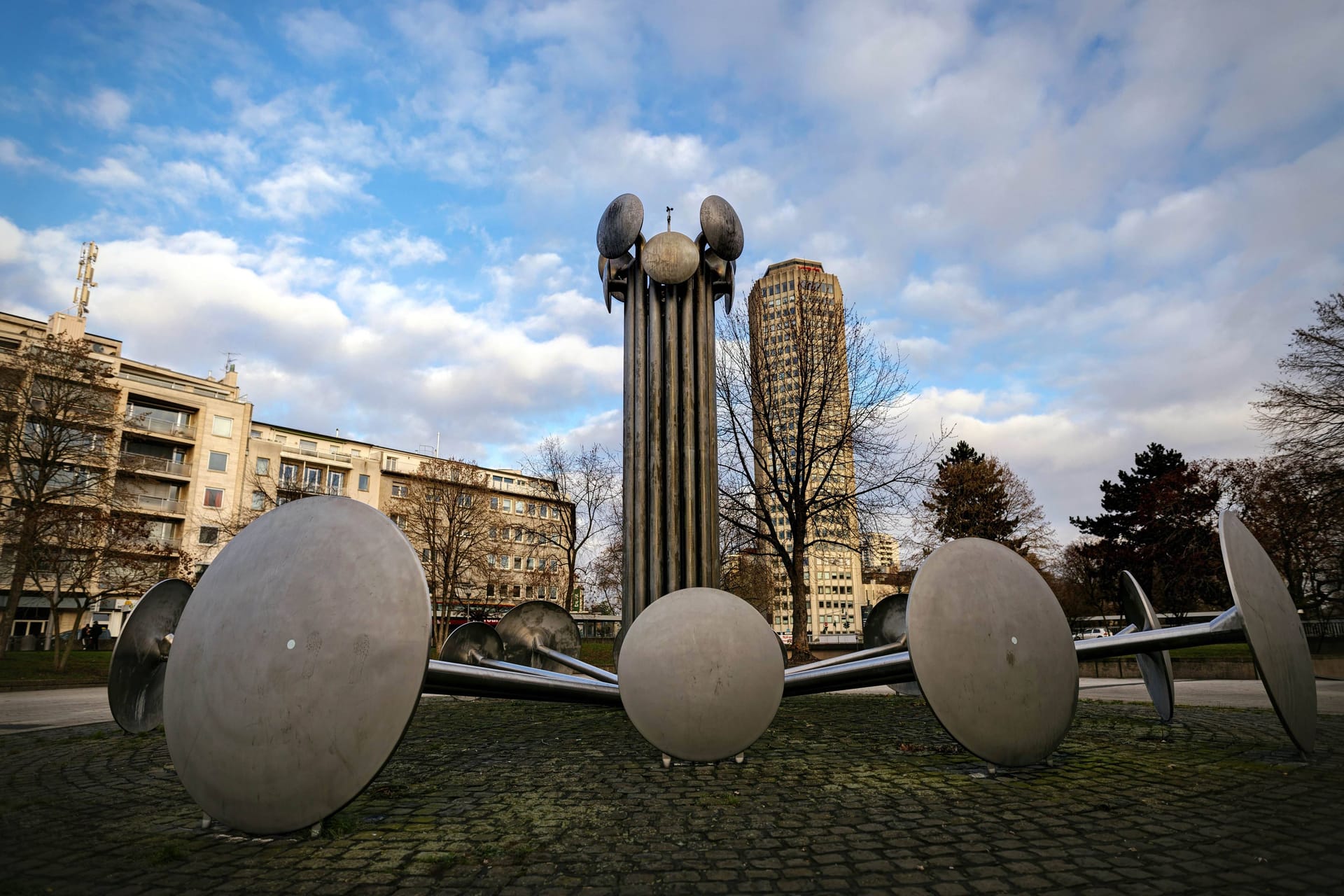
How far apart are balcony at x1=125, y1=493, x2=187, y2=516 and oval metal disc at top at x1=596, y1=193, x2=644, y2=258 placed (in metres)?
42.6

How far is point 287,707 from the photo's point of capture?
14.2 ft

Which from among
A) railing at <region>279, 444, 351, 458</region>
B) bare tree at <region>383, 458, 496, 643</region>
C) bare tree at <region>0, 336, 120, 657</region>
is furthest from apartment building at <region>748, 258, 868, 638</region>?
railing at <region>279, 444, 351, 458</region>

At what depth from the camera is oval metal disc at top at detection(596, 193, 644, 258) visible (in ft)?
47.6

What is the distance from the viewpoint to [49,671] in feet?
72.0

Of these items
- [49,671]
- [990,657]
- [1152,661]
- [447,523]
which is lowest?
[49,671]

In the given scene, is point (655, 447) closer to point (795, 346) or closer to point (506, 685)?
point (506, 685)

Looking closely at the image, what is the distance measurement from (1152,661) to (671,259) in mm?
10402

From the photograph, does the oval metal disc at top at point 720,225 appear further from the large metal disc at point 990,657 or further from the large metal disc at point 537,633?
the large metal disc at point 990,657

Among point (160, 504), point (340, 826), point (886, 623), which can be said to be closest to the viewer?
point (340, 826)

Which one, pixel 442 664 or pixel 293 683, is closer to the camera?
pixel 293 683

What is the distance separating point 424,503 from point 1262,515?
38525 mm

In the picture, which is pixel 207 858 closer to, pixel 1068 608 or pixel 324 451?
pixel 1068 608

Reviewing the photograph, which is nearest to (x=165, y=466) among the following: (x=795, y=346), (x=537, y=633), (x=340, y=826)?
(x=795, y=346)

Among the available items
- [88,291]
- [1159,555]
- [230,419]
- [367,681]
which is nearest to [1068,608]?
[1159,555]
